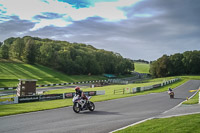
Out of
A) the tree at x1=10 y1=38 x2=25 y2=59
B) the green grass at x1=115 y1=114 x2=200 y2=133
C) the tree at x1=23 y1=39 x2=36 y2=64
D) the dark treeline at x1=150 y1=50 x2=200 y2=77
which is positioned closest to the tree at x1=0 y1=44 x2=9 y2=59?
the tree at x1=23 y1=39 x2=36 y2=64

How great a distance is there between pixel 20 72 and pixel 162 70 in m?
82.5

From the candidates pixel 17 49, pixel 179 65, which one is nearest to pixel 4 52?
pixel 17 49

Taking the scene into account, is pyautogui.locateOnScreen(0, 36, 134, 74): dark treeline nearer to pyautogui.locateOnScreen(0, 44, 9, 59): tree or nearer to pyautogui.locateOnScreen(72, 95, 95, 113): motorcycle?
Answer: pyautogui.locateOnScreen(0, 44, 9, 59): tree

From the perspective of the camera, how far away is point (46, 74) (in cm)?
7844

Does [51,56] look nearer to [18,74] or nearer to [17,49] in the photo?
[17,49]

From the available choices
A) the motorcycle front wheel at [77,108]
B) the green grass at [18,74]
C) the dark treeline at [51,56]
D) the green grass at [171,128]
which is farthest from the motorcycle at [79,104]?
the dark treeline at [51,56]

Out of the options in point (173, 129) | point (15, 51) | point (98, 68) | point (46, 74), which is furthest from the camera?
point (98, 68)

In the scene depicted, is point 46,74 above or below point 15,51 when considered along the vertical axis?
below

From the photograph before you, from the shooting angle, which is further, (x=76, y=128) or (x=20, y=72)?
(x=20, y=72)

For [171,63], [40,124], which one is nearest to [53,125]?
[40,124]

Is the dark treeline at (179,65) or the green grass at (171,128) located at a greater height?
the dark treeline at (179,65)

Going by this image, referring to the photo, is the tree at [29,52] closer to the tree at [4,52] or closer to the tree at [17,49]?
the tree at [17,49]

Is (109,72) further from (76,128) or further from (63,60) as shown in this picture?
(76,128)

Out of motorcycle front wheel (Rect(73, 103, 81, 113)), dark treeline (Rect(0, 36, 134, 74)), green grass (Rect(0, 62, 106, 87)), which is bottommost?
motorcycle front wheel (Rect(73, 103, 81, 113))
